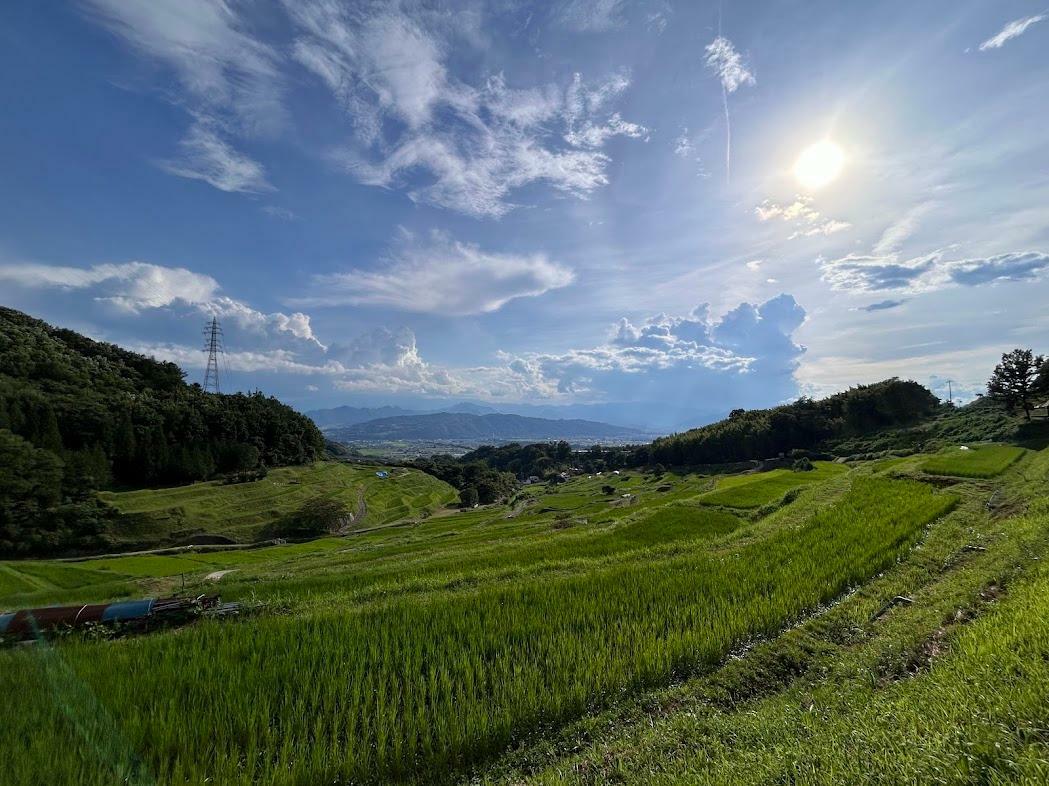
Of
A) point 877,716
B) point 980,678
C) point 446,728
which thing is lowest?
point 446,728

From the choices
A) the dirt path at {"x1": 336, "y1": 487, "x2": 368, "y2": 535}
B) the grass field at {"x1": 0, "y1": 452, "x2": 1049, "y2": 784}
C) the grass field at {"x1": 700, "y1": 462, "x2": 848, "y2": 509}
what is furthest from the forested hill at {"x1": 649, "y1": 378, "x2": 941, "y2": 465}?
the grass field at {"x1": 0, "y1": 452, "x2": 1049, "y2": 784}

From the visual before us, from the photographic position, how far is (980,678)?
4.96 meters

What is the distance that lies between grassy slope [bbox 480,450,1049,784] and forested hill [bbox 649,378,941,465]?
278 ft

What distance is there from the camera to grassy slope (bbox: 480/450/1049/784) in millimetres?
3902

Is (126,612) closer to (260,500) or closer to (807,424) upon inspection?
(260,500)

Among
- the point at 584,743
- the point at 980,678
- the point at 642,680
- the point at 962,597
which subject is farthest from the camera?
the point at 962,597

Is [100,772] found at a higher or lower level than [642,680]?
higher

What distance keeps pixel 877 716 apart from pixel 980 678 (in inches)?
49.5

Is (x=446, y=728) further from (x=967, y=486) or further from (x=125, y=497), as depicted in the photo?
(x=125, y=497)

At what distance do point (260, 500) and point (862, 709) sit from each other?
75.5 metres

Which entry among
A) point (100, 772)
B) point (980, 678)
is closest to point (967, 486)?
point (980, 678)

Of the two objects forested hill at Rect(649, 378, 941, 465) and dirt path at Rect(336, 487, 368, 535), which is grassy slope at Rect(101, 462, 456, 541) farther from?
forested hill at Rect(649, 378, 941, 465)

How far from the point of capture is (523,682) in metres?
6.43

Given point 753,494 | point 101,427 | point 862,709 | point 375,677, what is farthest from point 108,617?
point 101,427
